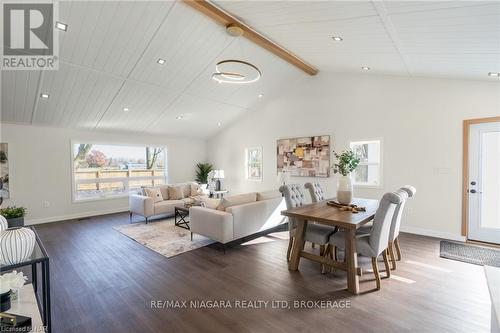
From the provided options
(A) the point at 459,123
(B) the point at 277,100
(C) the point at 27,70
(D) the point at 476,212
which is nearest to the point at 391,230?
(D) the point at 476,212

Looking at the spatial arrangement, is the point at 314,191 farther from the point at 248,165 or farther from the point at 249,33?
the point at 248,165

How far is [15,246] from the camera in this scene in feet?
4.80

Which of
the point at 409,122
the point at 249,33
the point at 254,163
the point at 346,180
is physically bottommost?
the point at 346,180

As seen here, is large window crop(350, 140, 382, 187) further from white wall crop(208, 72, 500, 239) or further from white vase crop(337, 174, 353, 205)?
white vase crop(337, 174, 353, 205)

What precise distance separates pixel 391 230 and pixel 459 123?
8.81ft

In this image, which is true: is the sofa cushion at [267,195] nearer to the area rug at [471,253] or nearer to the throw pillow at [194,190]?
the area rug at [471,253]

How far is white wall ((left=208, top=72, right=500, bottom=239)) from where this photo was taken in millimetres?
4215

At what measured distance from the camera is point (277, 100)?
6992 mm

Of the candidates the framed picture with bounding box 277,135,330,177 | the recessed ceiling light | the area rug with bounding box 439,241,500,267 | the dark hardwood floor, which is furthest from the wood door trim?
the recessed ceiling light

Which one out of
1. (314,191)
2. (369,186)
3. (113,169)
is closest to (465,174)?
(369,186)

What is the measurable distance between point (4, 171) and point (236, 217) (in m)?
5.26

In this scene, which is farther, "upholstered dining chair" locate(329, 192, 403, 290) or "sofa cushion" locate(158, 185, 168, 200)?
"sofa cushion" locate(158, 185, 168, 200)

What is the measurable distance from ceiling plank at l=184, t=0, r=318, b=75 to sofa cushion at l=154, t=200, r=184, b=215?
13.4 ft

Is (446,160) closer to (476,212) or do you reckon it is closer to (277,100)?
(476,212)
